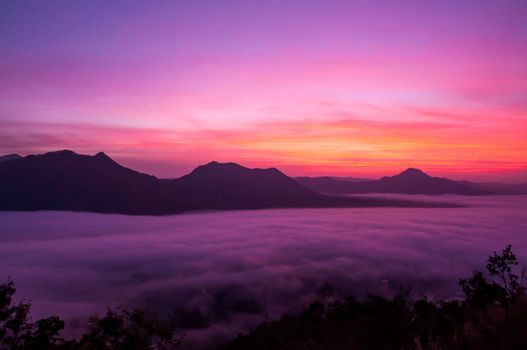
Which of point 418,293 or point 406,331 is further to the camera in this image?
point 418,293

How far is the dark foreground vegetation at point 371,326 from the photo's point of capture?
759 centimetres

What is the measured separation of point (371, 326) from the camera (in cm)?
4166

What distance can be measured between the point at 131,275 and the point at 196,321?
2458 inches

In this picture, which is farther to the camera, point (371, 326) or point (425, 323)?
point (371, 326)

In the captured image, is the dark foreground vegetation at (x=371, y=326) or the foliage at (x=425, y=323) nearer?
the foliage at (x=425, y=323)

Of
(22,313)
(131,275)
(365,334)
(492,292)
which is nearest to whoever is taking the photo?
(22,313)

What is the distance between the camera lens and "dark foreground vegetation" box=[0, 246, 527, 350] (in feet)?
24.9

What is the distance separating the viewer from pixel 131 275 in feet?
615

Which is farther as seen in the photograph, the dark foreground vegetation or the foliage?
the dark foreground vegetation

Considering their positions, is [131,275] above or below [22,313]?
below

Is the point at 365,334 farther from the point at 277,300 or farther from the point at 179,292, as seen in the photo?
the point at 179,292

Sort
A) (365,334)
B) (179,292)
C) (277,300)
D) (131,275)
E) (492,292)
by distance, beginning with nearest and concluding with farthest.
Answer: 1. (492,292)
2. (365,334)
3. (277,300)
4. (179,292)
5. (131,275)

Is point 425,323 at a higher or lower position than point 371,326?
higher

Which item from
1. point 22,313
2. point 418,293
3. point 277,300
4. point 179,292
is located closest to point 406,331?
point 22,313
